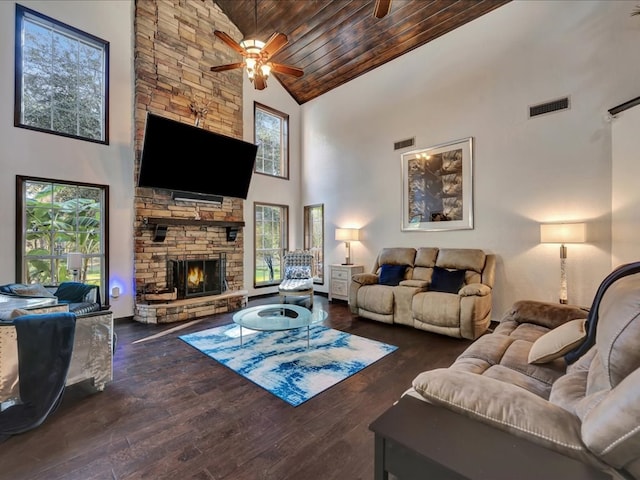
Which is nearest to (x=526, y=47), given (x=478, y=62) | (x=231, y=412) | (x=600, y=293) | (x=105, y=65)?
(x=478, y=62)

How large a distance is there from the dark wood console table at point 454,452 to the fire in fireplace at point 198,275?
4426 mm

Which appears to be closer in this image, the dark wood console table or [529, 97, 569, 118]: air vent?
the dark wood console table

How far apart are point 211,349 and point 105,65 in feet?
14.5

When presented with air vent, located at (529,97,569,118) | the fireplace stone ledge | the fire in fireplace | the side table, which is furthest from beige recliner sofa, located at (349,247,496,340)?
the fire in fireplace

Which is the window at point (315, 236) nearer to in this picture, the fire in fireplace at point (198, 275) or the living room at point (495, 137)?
the living room at point (495, 137)

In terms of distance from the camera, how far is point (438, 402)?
107cm

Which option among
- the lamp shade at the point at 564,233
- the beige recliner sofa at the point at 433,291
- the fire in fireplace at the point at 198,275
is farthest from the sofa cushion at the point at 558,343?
the fire in fireplace at the point at 198,275

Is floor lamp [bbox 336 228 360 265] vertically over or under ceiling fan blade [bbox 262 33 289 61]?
under

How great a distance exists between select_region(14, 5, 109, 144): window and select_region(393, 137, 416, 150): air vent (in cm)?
462

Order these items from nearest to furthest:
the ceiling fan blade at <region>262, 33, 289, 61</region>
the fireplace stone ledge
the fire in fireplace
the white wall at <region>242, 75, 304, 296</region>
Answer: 1. the ceiling fan blade at <region>262, 33, 289, 61</region>
2. the fireplace stone ledge
3. the fire in fireplace
4. the white wall at <region>242, 75, 304, 296</region>

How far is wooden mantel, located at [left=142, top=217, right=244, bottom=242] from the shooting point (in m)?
4.43

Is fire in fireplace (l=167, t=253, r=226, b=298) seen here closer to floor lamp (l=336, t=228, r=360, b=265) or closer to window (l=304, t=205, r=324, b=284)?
window (l=304, t=205, r=324, b=284)

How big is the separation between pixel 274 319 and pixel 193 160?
118 inches

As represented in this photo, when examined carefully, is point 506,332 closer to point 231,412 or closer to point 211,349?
point 231,412
